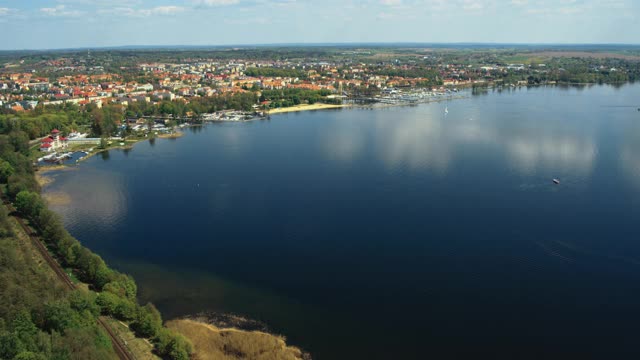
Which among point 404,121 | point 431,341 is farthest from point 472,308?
point 404,121

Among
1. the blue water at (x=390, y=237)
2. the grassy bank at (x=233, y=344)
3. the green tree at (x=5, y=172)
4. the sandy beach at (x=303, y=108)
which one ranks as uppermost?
the sandy beach at (x=303, y=108)

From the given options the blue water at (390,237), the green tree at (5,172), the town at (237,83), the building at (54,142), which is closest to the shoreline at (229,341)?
the blue water at (390,237)

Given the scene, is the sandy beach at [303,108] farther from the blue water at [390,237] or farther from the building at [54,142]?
the building at [54,142]

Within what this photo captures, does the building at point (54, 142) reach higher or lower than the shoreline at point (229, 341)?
higher

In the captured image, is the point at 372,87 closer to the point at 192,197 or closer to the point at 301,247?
the point at 192,197

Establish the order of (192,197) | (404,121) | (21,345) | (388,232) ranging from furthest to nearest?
(404,121), (192,197), (388,232), (21,345)

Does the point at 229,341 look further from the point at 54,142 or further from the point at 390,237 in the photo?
the point at 54,142

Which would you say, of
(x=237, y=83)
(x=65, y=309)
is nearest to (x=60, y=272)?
(x=65, y=309)

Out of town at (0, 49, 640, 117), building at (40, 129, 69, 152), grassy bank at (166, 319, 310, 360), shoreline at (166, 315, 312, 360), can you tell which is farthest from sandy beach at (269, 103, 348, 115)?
grassy bank at (166, 319, 310, 360)
